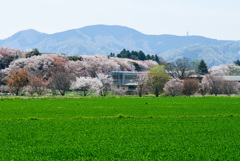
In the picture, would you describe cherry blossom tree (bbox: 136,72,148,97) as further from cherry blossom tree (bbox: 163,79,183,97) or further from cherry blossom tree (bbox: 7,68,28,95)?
cherry blossom tree (bbox: 7,68,28,95)

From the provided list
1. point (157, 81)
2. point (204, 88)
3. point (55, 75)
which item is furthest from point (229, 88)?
point (55, 75)

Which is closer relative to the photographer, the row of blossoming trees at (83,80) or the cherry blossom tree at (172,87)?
the row of blossoming trees at (83,80)

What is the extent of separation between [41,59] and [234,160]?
73177 millimetres

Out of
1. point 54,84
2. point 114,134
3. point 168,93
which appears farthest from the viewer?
point 168,93

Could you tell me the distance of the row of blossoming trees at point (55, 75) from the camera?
60653 millimetres

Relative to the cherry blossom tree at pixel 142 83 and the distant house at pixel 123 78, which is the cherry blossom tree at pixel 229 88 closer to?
the cherry blossom tree at pixel 142 83

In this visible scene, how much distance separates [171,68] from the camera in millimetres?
91875

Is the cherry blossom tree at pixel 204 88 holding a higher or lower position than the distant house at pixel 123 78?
lower

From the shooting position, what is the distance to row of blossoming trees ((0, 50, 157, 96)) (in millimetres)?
60653

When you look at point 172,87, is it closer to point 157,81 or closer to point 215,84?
point 157,81

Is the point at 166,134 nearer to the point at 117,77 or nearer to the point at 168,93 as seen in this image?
the point at 168,93

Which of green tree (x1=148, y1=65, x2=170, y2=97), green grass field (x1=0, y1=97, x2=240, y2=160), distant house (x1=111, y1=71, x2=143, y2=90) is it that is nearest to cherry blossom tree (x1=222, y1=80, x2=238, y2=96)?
green tree (x1=148, y1=65, x2=170, y2=97)

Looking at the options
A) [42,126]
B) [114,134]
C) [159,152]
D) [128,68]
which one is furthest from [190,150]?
[128,68]

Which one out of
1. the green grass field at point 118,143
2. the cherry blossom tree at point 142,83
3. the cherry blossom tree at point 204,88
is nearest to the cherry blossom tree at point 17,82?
the cherry blossom tree at point 142,83
